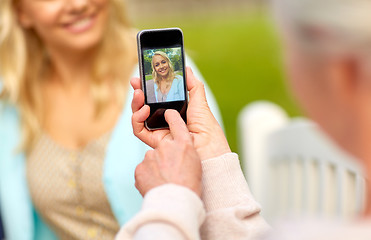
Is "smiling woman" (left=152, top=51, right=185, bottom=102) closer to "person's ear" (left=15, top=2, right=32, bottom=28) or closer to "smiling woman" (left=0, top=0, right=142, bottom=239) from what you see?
"smiling woman" (left=0, top=0, right=142, bottom=239)

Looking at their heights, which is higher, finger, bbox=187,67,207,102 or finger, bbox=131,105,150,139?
finger, bbox=187,67,207,102

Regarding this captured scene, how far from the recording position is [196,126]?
2.95 ft

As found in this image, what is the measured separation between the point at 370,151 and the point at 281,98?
10.2 feet

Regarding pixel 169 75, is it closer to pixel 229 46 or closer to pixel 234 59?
pixel 234 59

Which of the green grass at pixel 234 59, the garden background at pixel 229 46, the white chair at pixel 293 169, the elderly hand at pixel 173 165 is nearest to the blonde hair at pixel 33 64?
the white chair at pixel 293 169

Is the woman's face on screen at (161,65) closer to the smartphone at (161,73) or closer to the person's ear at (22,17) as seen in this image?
the smartphone at (161,73)

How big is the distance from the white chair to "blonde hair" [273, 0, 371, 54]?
704 millimetres

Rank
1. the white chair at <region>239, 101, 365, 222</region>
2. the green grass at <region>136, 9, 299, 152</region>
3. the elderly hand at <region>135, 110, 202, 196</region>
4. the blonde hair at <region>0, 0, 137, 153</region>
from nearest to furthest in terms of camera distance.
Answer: the elderly hand at <region>135, 110, 202, 196</region>, the white chair at <region>239, 101, 365, 222</region>, the blonde hair at <region>0, 0, 137, 153</region>, the green grass at <region>136, 9, 299, 152</region>

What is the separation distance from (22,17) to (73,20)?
263 mm

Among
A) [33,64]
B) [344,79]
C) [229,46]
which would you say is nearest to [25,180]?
[33,64]

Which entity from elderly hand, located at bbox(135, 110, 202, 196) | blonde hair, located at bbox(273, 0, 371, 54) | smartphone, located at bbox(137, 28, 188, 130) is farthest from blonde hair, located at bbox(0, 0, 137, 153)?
blonde hair, located at bbox(273, 0, 371, 54)

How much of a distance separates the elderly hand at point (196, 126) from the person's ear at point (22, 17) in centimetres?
91

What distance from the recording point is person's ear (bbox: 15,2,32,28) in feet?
5.61

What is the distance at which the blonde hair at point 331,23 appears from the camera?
0.50 metres
